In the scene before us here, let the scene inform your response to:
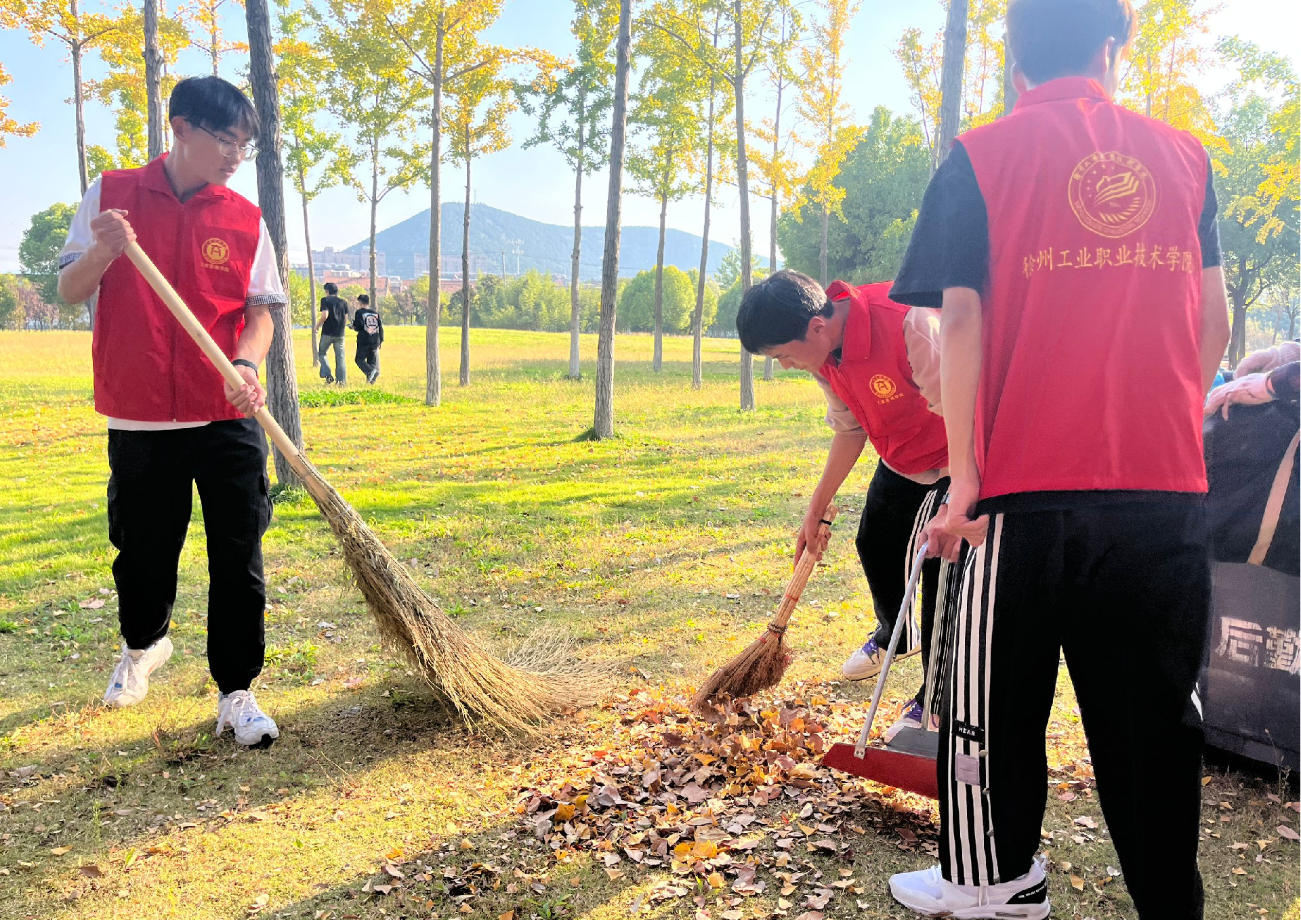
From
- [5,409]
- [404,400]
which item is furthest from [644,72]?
[5,409]

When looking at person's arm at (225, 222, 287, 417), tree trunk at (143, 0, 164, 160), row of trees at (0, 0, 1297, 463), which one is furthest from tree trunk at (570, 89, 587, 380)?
person's arm at (225, 222, 287, 417)

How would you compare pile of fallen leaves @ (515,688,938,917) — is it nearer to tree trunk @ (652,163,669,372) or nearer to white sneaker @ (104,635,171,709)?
white sneaker @ (104,635,171,709)

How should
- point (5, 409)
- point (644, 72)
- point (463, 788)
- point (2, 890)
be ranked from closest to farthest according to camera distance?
point (2, 890) → point (463, 788) → point (5, 409) → point (644, 72)

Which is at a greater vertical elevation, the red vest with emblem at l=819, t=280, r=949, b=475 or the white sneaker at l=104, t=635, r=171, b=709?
the red vest with emblem at l=819, t=280, r=949, b=475

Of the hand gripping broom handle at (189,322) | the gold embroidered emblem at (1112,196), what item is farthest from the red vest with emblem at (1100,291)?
the hand gripping broom handle at (189,322)

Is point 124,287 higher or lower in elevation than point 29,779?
higher

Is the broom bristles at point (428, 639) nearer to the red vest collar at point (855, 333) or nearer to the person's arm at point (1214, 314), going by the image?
the red vest collar at point (855, 333)

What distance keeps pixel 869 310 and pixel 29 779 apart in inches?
135

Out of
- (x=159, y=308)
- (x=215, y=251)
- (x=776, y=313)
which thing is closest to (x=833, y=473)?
(x=776, y=313)

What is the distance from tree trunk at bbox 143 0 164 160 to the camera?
1027 centimetres

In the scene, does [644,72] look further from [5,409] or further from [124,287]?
[124,287]

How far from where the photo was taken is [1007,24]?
186 cm

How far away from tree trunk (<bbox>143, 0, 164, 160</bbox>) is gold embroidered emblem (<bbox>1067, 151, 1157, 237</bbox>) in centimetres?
1128

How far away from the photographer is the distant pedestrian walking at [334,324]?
16.2 m
